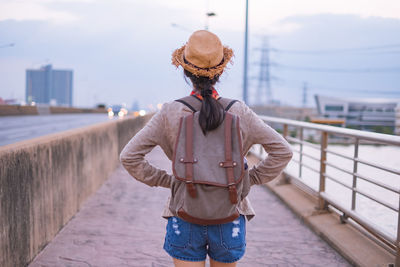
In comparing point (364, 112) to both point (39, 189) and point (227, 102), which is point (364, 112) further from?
point (227, 102)

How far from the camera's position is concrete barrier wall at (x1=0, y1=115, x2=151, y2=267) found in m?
4.13

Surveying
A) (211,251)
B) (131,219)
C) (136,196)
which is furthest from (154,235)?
(211,251)

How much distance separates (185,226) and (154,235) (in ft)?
12.0

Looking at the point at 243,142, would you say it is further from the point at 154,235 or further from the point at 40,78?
the point at 40,78

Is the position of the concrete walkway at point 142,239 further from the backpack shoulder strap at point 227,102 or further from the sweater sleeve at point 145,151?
the backpack shoulder strap at point 227,102

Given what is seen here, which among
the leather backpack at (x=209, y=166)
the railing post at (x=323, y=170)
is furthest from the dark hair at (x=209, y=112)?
the railing post at (x=323, y=170)

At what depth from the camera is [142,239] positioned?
5.79m

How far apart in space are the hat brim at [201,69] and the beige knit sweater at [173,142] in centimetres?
19

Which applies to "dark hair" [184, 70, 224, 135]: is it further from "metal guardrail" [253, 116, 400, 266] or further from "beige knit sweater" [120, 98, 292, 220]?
"metal guardrail" [253, 116, 400, 266]

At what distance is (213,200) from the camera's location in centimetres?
230

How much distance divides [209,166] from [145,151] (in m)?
0.41

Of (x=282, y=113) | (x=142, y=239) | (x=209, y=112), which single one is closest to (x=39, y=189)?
(x=142, y=239)

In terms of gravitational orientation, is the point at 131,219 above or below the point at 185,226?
below

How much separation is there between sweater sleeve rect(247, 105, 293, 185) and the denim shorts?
0.30 metres
